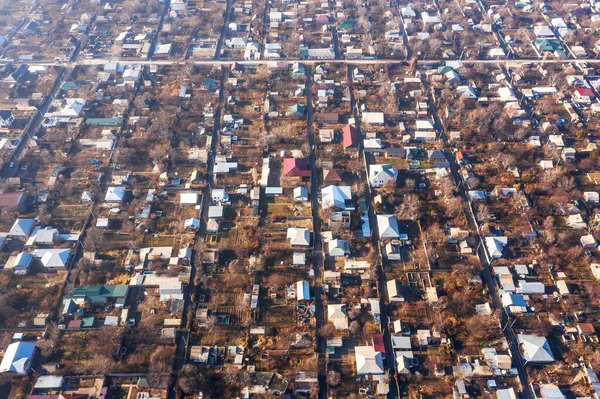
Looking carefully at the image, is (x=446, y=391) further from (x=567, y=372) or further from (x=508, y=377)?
(x=567, y=372)

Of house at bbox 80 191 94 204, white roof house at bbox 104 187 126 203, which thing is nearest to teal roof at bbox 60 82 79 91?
house at bbox 80 191 94 204

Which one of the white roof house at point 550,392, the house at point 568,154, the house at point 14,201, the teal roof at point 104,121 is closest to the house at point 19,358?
the house at point 14,201

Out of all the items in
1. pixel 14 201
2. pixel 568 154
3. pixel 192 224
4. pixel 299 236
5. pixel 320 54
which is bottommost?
pixel 299 236

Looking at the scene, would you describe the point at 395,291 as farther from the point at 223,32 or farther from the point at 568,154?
the point at 223,32

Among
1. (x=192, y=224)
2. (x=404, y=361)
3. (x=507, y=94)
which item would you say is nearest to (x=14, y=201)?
(x=192, y=224)

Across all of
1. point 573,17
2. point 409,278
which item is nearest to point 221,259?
point 409,278

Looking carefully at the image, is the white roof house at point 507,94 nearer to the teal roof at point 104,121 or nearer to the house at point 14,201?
the teal roof at point 104,121

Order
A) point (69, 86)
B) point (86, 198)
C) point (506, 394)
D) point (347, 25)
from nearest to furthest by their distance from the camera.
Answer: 1. point (506, 394)
2. point (86, 198)
3. point (69, 86)
4. point (347, 25)
